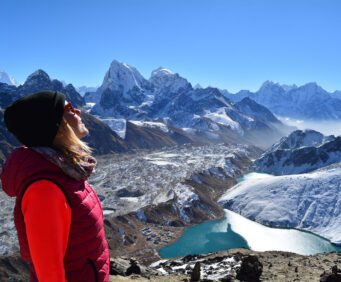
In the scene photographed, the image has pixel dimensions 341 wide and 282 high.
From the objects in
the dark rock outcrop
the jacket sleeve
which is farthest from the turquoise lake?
the jacket sleeve

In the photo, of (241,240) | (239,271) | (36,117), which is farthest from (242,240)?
(36,117)

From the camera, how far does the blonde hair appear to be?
588cm

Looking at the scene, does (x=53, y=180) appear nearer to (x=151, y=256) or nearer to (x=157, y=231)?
(x=151, y=256)

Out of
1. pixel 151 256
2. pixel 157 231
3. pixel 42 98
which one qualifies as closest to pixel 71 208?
pixel 42 98

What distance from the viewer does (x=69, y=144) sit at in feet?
19.5

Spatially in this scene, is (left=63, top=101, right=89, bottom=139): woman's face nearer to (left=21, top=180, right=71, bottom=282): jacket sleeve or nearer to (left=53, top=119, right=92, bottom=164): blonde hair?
(left=53, top=119, right=92, bottom=164): blonde hair

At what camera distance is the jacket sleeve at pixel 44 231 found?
4992 mm

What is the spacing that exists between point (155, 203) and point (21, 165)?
196 metres

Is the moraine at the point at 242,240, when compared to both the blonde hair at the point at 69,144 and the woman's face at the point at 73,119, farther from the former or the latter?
the blonde hair at the point at 69,144

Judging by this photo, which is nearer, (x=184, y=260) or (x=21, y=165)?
(x=21, y=165)

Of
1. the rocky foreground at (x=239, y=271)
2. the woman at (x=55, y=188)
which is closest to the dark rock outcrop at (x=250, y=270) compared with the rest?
the rocky foreground at (x=239, y=271)

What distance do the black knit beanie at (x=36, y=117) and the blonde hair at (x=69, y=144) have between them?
4.4 inches

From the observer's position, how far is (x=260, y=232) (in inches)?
6781

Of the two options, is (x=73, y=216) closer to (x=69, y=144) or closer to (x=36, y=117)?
(x=69, y=144)
